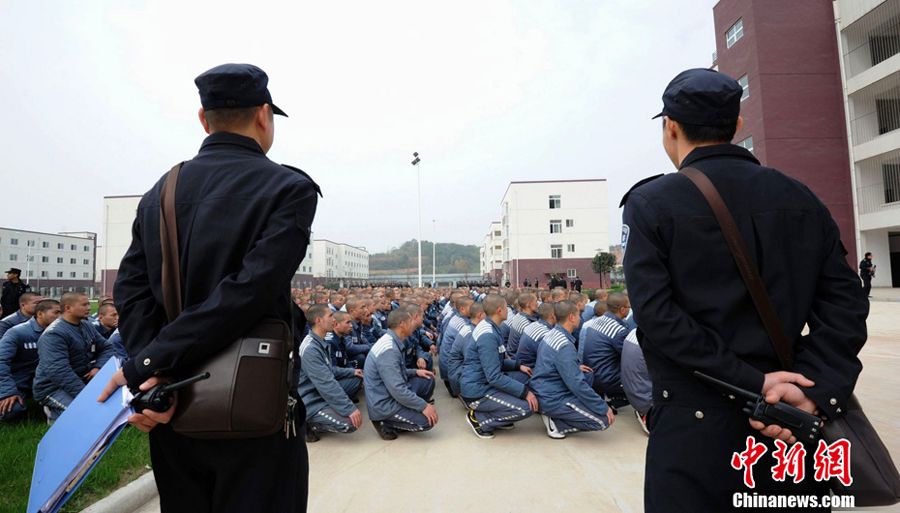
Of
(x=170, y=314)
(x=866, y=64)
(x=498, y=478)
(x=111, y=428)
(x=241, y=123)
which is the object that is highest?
(x=866, y=64)

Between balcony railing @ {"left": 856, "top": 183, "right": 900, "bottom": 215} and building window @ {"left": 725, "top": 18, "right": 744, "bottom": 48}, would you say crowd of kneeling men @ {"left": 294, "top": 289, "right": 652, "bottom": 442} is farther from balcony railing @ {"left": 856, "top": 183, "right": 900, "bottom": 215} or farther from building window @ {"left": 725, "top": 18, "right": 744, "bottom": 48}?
building window @ {"left": 725, "top": 18, "right": 744, "bottom": 48}

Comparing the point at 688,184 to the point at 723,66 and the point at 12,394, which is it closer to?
the point at 12,394

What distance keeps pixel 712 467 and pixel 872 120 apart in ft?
93.7

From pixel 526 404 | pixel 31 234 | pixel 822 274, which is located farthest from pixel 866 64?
pixel 31 234

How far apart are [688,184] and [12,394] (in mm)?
6633

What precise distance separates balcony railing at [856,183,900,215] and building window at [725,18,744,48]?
9726 millimetres

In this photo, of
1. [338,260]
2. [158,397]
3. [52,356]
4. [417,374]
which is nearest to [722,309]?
[158,397]

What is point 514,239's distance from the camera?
45.1 m

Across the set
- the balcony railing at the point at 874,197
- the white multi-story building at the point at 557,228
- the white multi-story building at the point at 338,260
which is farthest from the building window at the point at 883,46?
the white multi-story building at the point at 338,260

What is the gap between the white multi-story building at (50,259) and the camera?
175 ft

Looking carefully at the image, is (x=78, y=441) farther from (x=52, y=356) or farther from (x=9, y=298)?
(x=9, y=298)

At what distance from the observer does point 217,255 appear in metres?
1.44

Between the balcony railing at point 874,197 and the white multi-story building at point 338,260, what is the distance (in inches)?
2857

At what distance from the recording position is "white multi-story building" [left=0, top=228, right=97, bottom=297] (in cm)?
5325
